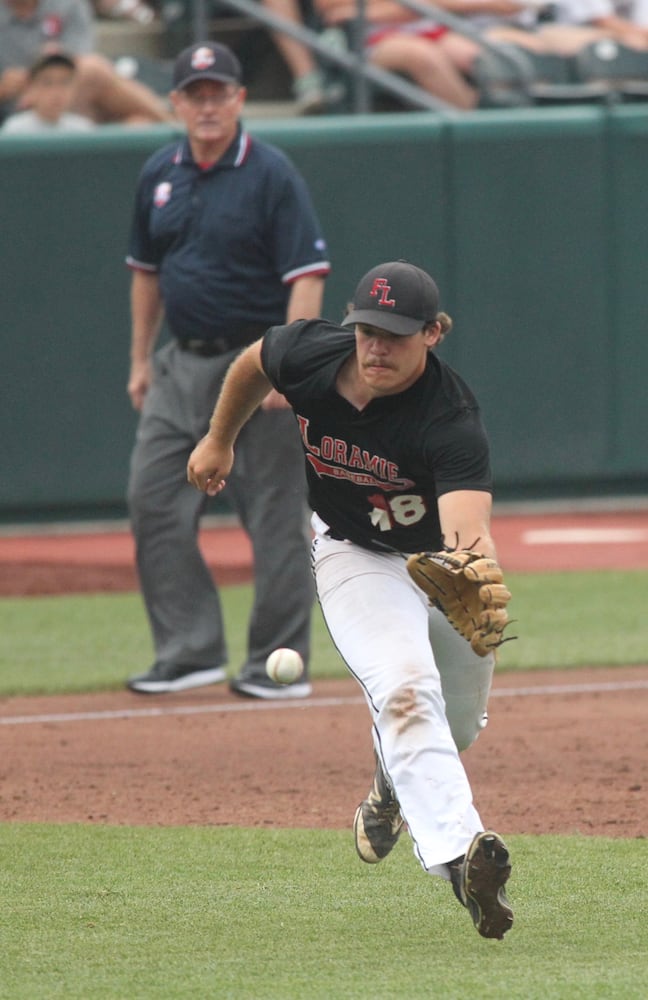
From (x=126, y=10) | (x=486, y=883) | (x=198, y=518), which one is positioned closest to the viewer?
(x=486, y=883)

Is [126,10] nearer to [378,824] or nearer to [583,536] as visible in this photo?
[583,536]

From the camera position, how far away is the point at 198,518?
762 centimetres

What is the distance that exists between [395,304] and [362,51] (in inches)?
338

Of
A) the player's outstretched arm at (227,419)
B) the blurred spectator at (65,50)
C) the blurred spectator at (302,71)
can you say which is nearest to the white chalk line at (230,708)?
the player's outstretched arm at (227,419)

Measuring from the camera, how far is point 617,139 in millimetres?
12398

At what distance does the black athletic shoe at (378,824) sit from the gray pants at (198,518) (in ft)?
8.46

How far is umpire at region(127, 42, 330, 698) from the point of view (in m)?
7.36

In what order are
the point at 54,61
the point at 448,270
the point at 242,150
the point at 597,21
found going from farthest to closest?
1. the point at 597,21
2. the point at 448,270
3. the point at 54,61
4. the point at 242,150

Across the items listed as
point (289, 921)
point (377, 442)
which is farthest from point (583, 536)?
point (289, 921)

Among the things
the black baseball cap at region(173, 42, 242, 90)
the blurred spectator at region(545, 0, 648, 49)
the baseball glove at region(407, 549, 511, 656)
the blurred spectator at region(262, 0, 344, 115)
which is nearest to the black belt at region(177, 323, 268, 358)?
the black baseball cap at region(173, 42, 242, 90)

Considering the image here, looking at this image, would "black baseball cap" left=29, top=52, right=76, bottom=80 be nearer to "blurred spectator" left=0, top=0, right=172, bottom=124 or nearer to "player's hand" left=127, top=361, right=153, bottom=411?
"blurred spectator" left=0, top=0, right=172, bottom=124

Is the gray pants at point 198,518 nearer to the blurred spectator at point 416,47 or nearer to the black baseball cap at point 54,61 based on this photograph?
the black baseball cap at point 54,61

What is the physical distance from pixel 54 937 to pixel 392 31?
33.3ft

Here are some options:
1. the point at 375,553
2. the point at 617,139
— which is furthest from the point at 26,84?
the point at 375,553
